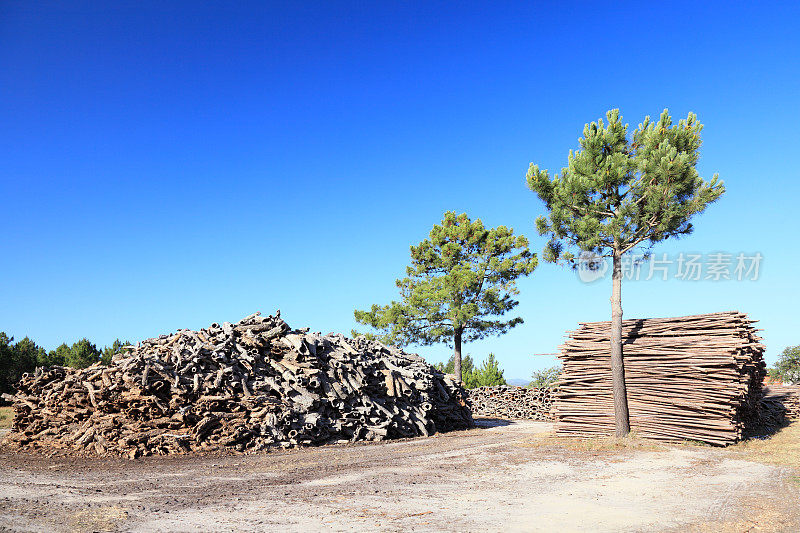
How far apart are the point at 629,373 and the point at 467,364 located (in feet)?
97.2

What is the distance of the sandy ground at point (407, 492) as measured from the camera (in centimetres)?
614

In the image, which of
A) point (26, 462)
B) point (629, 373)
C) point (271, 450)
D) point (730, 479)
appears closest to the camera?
point (730, 479)

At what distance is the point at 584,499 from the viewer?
7395mm

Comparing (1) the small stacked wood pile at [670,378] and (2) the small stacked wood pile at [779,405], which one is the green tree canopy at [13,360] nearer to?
(1) the small stacked wood pile at [670,378]

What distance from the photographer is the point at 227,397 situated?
13742mm

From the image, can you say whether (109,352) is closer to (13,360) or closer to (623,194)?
(13,360)

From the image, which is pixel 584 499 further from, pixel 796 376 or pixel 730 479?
pixel 796 376

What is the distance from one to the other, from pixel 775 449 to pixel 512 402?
13897 mm

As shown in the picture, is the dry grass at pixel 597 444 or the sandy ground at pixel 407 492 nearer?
the sandy ground at pixel 407 492

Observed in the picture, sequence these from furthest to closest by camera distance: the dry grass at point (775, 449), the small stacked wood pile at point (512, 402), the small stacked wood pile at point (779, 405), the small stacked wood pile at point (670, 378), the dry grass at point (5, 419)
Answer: the small stacked wood pile at point (512, 402), the small stacked wood pile at point (779, 405), the dry grass at point (5, 419), the small stacked wood pile at point (670, 378), the dry grass at point (775, 449)

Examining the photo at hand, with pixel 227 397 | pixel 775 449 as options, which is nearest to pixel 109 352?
pixel 227 397

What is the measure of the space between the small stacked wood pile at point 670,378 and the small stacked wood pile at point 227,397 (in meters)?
5.02

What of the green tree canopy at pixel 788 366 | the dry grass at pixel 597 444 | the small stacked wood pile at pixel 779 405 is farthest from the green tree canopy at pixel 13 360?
the green tree canopy at pixel 788 366

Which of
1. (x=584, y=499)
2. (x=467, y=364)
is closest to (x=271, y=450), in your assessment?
(x=584, y=499)
